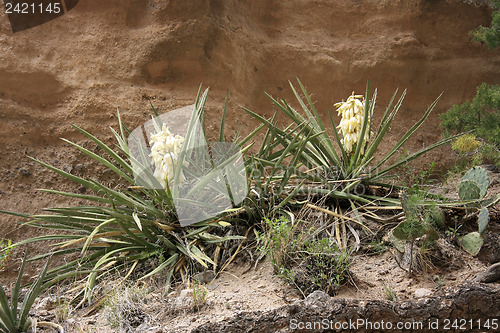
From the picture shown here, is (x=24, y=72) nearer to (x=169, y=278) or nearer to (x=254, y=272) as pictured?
(x=169, y=278)

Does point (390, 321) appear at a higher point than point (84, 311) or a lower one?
higher

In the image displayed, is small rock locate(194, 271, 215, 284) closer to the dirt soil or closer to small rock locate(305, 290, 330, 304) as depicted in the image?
the dirt soil

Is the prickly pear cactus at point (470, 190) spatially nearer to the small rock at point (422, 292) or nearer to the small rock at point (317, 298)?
the small rock at point (422, 292)

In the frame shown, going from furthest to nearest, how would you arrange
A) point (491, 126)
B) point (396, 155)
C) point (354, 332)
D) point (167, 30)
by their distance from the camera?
point (396, 155) → point (167, 30) → point (491, 126) → point (354, 332)

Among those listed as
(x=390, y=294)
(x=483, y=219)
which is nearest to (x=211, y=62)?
(x=483, y=219)

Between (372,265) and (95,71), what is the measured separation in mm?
3739

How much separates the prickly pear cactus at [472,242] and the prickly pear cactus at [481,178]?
318mm

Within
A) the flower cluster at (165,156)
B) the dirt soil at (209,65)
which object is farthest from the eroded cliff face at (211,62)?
the flower cluster at (165,156)

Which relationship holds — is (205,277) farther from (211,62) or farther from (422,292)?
(211,62)

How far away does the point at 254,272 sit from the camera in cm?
359

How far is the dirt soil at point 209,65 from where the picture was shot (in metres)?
5.29

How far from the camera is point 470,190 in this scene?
3.46 meters

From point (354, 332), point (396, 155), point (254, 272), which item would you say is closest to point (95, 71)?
point (254, 272)

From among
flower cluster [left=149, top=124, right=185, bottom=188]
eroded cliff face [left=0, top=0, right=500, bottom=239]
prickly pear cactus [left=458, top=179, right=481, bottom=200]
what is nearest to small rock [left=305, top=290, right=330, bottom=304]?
prickly pear cactus [left=458, top=179, right=481, bottom=200]
